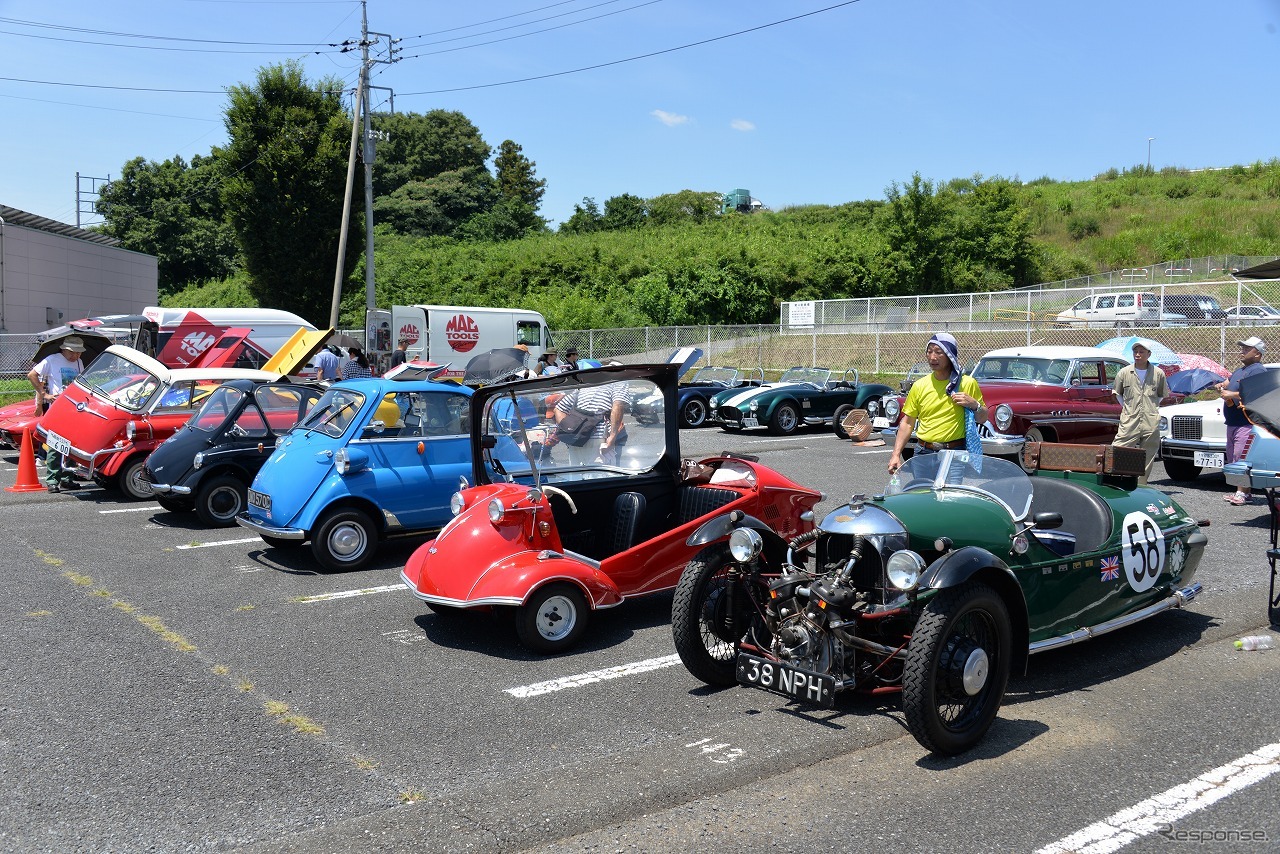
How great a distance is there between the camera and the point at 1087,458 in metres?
6.45

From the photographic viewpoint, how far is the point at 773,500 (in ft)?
24.1

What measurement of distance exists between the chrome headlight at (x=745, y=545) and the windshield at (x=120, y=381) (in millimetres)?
9613

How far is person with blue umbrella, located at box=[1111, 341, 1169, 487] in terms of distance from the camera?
10648 mm

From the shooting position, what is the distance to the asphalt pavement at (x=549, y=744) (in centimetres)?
394

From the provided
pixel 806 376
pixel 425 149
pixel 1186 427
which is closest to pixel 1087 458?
pixel 1186 427

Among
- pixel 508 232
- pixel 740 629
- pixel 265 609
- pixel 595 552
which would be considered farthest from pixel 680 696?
pixel 508 232

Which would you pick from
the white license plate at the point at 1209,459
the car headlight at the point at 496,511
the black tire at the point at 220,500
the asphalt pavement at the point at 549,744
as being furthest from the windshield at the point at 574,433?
the white license plate at the point at 1209,459

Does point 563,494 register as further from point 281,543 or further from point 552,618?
point 281,543

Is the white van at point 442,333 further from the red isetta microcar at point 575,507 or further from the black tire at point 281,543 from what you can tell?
the red isetta microcar at point 575,507

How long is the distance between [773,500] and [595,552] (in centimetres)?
140

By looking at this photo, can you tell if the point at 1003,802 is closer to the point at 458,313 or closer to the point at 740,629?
the point at 740,629

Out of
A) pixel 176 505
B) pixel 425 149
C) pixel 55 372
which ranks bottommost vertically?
pixel 176 505

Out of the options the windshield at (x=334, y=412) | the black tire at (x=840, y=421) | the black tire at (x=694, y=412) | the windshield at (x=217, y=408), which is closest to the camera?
the windshield at (x=334, y=412)

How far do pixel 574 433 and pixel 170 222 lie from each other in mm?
62264
